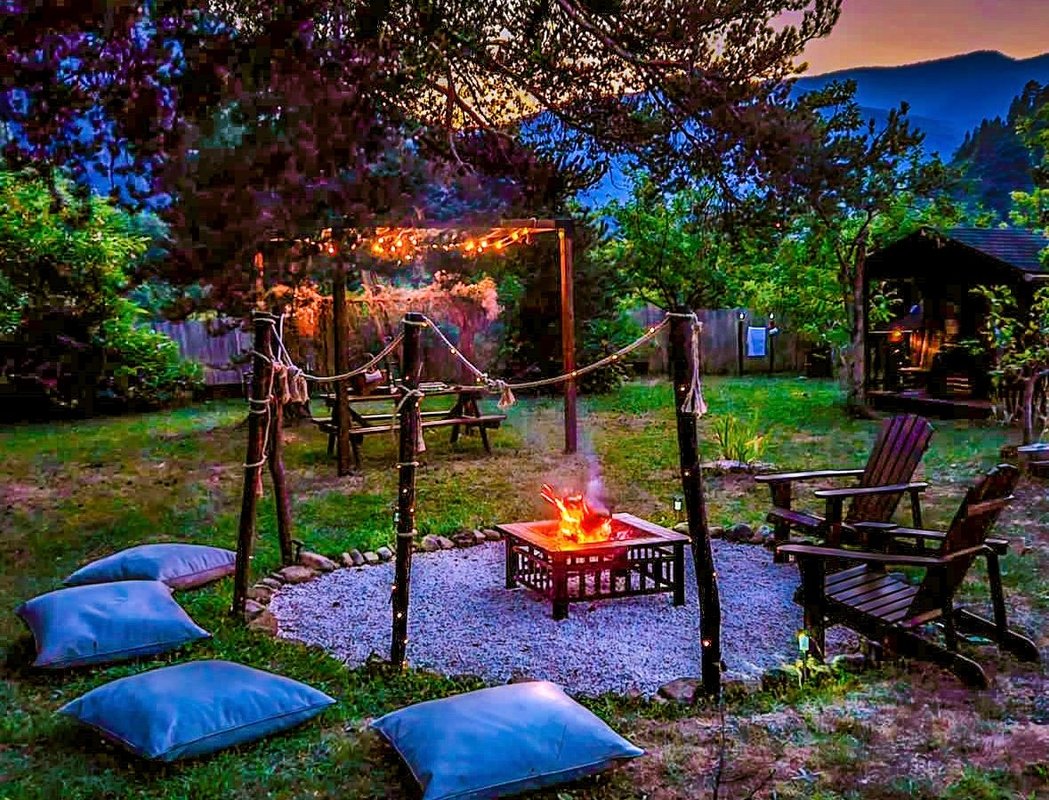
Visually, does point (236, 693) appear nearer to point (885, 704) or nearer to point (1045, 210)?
point (885, 704)

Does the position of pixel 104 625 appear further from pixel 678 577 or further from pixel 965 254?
pixel 965 254

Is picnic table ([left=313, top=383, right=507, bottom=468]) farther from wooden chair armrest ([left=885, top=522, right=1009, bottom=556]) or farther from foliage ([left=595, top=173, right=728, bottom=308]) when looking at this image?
foliage ([left=595, top=173, right=728, bottom=308])

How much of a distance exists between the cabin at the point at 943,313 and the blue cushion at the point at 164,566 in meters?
8.62

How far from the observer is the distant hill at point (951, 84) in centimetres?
954

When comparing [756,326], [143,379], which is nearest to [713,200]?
[143,379]

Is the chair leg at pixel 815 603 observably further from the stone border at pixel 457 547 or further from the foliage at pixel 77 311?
the foliage at pixel 77 311

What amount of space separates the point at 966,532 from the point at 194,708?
2939 mm

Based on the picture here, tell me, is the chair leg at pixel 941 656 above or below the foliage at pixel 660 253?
below

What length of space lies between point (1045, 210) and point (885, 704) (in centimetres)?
626

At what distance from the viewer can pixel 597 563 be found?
461 cm

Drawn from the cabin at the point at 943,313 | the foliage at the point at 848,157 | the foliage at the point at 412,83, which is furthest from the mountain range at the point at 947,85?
the cabin at the point at 943,313

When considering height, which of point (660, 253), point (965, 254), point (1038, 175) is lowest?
point (965, 254)

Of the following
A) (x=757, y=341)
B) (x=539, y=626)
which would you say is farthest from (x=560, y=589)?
(x=757, y=341)

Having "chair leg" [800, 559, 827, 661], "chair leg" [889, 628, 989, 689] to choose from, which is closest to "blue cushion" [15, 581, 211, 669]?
"chair leg" [800, 559, 827, 661]
